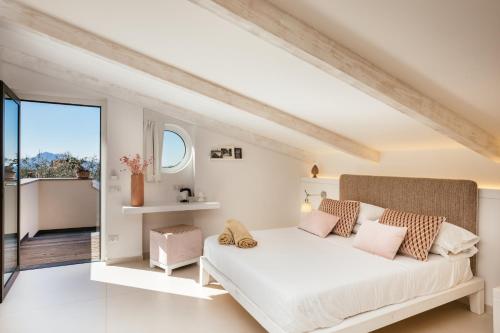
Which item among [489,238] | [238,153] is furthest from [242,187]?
[489,238]

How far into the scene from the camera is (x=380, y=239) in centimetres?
302

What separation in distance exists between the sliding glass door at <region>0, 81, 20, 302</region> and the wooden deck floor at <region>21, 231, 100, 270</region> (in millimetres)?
470

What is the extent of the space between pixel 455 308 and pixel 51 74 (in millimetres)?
5232

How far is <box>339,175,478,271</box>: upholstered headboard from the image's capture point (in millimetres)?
3045

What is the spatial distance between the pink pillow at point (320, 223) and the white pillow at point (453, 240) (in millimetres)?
1112

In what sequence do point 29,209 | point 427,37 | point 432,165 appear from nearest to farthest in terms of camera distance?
point 427,37 < point 432,165 < point 29,209

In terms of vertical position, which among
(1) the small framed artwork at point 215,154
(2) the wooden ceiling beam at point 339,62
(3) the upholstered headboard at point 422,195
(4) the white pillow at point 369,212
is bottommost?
(4) the white pillow at point 369,212

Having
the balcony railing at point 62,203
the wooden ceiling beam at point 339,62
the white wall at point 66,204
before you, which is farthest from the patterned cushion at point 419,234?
the white wall at point 66,204

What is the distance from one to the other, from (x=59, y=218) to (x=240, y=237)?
14.4 feet

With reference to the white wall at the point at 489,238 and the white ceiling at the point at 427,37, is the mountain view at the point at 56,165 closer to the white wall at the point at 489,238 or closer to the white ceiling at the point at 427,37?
the white ceiling at the point at 427,37

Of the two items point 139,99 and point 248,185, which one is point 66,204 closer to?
point 139,99

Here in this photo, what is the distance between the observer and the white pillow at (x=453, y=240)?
286 centimetres

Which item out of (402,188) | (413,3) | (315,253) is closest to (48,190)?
(315,253)

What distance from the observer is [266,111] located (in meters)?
3.54
